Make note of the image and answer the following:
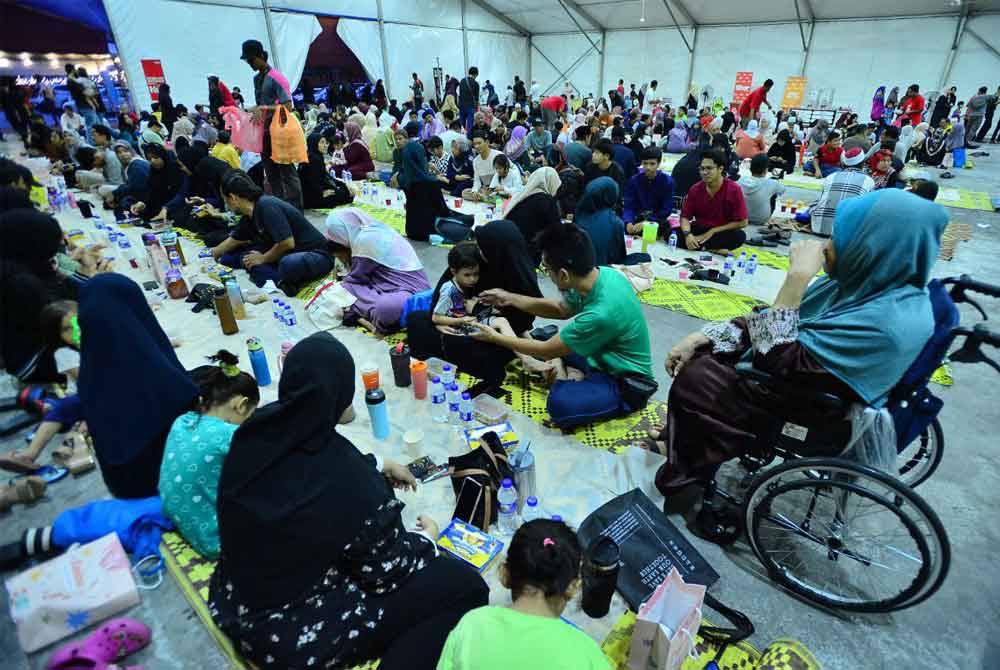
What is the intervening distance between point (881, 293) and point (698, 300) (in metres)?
3.21

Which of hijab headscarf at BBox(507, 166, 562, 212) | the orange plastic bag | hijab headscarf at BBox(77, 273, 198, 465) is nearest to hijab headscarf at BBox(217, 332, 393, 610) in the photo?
hijab headscarf at BBox(77, 273, 198, 465)

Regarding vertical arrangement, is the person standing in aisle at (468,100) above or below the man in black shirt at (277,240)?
above

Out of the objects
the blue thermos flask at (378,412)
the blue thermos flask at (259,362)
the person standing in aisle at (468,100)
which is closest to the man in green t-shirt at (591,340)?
the blue thermos flask at (378,412)

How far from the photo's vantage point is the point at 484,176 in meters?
8.76

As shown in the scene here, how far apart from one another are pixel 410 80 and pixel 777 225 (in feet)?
53.8

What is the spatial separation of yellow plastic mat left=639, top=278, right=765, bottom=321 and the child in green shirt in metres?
3.76

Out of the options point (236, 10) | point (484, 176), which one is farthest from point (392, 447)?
point (236, 10)

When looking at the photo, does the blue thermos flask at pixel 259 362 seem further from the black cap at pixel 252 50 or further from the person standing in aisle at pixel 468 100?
the person standing in aisle at pixel 468 100

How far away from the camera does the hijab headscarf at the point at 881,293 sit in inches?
76.0

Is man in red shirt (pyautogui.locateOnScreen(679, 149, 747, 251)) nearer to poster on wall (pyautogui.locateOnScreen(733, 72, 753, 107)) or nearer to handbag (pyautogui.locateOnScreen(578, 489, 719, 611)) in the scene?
handbag (pyautogui.locateOnScreen(578, 489, 719, 611))

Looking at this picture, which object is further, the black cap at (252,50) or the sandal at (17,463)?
the black cap at (252,50)

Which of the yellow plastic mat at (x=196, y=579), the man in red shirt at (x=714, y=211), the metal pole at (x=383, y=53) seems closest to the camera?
the yellow plastic mat at (x=196, y=579)

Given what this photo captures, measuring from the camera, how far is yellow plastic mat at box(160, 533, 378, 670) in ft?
6.82

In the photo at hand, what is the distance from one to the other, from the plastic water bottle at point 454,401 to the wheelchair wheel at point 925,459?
2.50m
